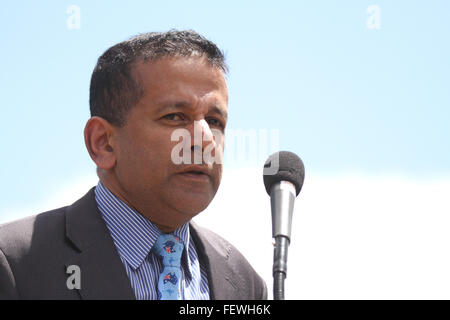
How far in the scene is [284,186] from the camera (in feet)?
11.4

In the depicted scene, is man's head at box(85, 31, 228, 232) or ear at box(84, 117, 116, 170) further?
ear at box(84, 117, 116, 170)

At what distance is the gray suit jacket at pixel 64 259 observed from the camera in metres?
3.44

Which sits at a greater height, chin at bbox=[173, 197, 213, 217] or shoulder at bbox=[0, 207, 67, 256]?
chin at bbox=[173, 197, 213, 217]

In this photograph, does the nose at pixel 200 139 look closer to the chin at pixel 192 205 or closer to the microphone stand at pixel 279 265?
the chin at pixel 192 205

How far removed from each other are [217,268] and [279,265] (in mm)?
1316

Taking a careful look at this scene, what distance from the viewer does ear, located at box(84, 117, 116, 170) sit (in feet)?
13.2

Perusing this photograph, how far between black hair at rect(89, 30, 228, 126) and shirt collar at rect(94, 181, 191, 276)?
0.53m

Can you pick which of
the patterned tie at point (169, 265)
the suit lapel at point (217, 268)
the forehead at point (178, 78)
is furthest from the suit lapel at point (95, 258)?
the forehead at point (178, 78)

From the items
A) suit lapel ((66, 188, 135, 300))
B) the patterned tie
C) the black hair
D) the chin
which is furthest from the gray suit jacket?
the black hair

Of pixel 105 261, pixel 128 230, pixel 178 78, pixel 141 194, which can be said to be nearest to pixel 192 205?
pixel 141 194

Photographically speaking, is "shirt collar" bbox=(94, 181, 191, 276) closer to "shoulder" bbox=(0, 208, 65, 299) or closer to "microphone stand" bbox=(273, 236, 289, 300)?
"shoulder" bbox=(0, 208, 65, 299)
